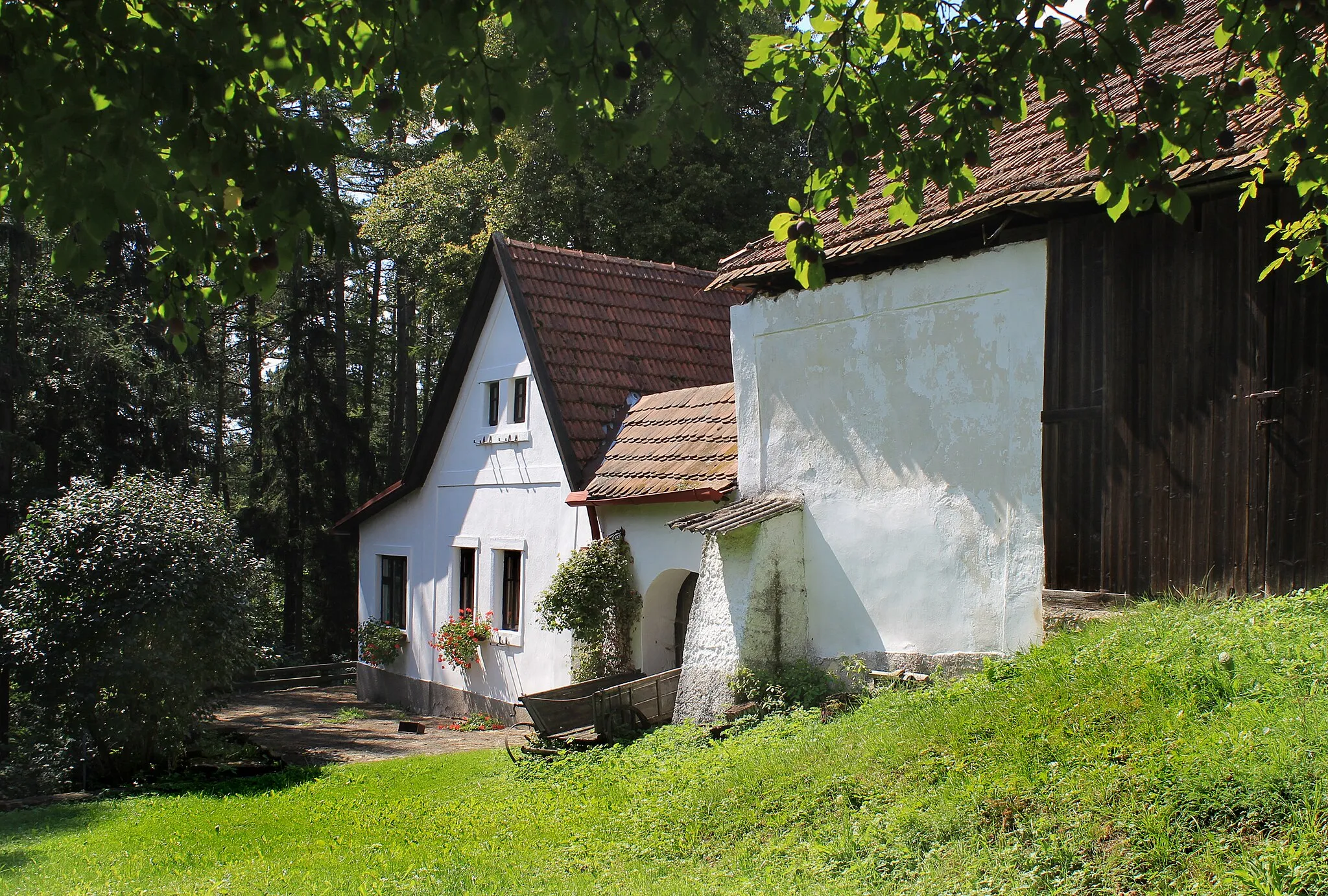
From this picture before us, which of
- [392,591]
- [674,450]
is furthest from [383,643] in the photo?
[674,450]

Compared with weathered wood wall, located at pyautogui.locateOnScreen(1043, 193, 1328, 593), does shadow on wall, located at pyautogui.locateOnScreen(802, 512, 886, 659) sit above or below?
below

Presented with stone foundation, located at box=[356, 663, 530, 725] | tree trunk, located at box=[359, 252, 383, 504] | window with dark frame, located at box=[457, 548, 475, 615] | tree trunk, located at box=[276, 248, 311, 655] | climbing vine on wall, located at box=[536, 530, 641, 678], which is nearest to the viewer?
climbing vine on wall, located at box=[536, 530, 641, 678]

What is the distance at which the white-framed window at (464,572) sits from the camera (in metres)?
17.3

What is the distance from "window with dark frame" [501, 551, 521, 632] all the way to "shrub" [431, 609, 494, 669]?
0.79 ft

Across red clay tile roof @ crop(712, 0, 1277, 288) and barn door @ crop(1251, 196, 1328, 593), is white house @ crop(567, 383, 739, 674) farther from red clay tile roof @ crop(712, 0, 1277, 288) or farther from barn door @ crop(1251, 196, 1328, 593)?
barn door @ crop(1251, 196, 1328, 593)

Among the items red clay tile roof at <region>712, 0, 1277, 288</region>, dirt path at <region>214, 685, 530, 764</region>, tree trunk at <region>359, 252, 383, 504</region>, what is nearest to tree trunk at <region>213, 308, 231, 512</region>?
tree trunk at <region>359, 252, 383, 504</region>

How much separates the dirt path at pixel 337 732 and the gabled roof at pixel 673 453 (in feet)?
10.8

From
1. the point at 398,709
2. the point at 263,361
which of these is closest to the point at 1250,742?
the point at 398,709

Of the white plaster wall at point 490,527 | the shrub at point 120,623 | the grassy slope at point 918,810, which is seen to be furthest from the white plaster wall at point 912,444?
the shrub at point 120,623

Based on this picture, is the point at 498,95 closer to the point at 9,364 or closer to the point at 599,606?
the point at 599,606

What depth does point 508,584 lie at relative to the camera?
16.7 metres

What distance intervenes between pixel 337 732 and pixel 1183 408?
12532mm

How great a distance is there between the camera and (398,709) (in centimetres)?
1856

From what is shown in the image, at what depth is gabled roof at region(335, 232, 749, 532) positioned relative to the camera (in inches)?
618
